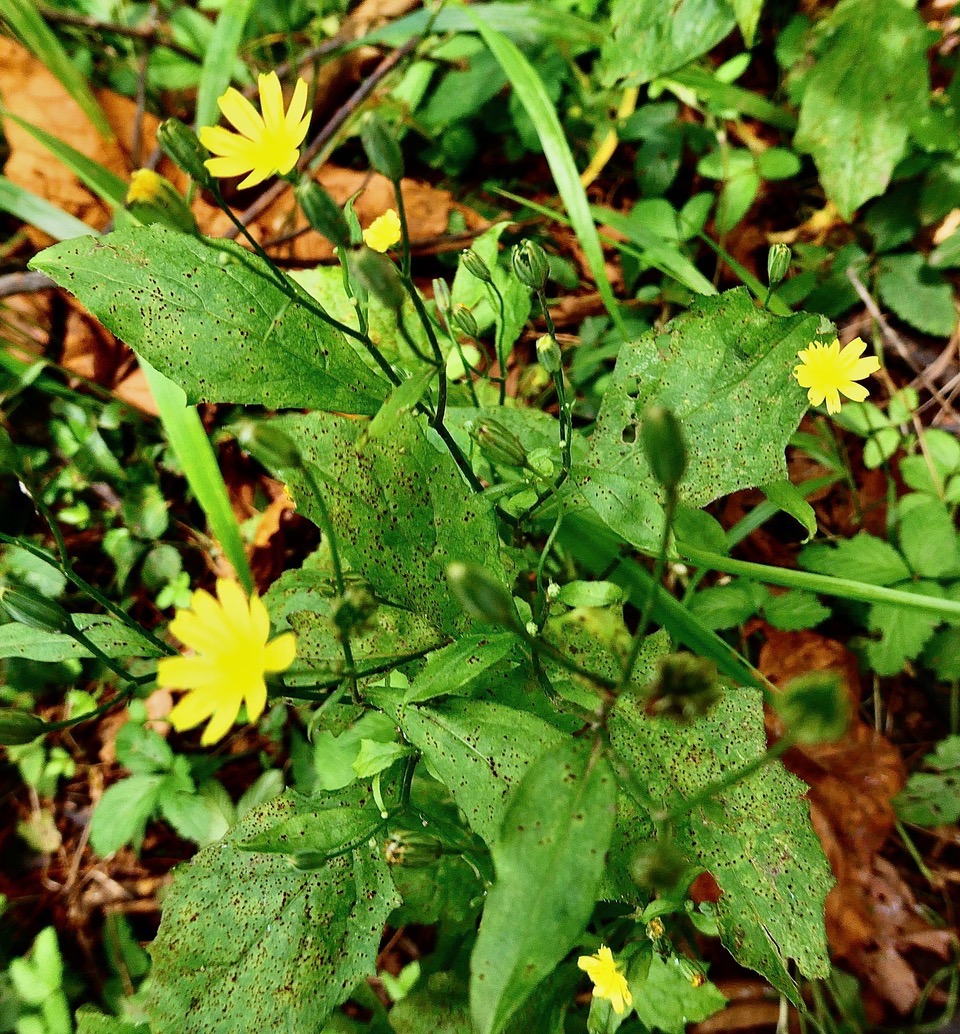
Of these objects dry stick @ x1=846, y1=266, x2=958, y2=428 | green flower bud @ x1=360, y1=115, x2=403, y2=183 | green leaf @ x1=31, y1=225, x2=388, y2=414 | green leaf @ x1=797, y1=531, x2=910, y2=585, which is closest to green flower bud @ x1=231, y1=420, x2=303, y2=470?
green leaf @ x1=31, y1=225, x2=388, y2=414

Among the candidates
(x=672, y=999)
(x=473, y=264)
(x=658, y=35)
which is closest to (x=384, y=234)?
(x=473, y=264)

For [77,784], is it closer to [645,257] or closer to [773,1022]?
[773,1022]

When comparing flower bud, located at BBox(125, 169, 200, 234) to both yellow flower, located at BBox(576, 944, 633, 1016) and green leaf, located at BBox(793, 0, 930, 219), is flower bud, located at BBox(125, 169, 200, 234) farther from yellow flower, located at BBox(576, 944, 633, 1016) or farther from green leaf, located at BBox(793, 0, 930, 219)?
green leaf, located at BBox(793, 0, 930, 219)

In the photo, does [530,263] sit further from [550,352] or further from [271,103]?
[271,103]

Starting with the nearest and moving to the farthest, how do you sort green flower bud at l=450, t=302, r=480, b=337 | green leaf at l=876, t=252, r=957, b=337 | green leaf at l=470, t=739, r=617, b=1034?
green leaf at l=470, t=739, r=617, b=1034 → green flower bud at l=450, t=302, r=480, b=337 → green leaf at l=876, t=252, r=957, b=337

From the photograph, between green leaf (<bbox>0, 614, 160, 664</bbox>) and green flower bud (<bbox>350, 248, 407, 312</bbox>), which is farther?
green leaf (<bbox>0, 614, 160, 664</bbox>)

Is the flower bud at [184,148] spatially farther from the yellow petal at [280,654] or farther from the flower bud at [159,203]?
the yellow petal at [280,654]

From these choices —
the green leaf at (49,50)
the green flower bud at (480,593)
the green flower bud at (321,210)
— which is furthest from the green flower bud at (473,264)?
the green leaf at (49,50)

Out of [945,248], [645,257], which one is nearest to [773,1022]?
[645,257]
